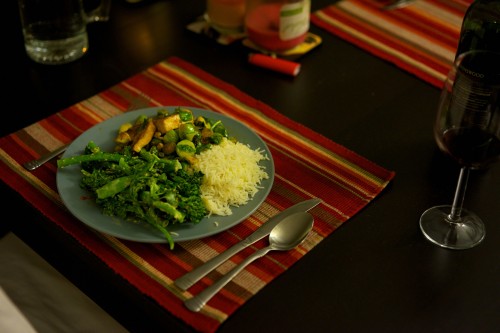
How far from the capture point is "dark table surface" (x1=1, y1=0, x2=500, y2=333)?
2.98ft

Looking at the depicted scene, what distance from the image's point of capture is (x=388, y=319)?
2.93ft

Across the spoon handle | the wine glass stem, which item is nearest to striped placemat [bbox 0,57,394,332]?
the spoon handle

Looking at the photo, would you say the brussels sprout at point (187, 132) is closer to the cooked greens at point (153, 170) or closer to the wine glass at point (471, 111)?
the cooked greens at point (153, 170)

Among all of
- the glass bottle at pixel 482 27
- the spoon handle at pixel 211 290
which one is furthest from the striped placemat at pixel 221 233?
the glass bottle at pixel 482 27

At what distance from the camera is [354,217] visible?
41.8 inches

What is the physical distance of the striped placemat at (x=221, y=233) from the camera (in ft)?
3.07

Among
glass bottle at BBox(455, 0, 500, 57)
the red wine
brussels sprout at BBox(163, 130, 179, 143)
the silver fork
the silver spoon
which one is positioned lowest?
the silver fork

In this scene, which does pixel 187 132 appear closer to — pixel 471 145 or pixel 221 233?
pixel 221 233

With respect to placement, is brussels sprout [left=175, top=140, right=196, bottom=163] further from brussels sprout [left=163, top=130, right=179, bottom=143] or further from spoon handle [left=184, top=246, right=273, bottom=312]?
spoon handle [left=184, top=246, right=273, bottom=312]

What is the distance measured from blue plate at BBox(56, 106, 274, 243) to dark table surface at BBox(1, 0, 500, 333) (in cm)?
6

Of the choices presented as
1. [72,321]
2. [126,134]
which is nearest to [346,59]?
[126,134]

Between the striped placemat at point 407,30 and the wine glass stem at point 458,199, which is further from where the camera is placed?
the striped placemat at point 407,30

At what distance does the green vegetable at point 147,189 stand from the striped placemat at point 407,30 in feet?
2.17

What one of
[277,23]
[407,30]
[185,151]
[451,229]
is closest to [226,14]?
[277,23]
